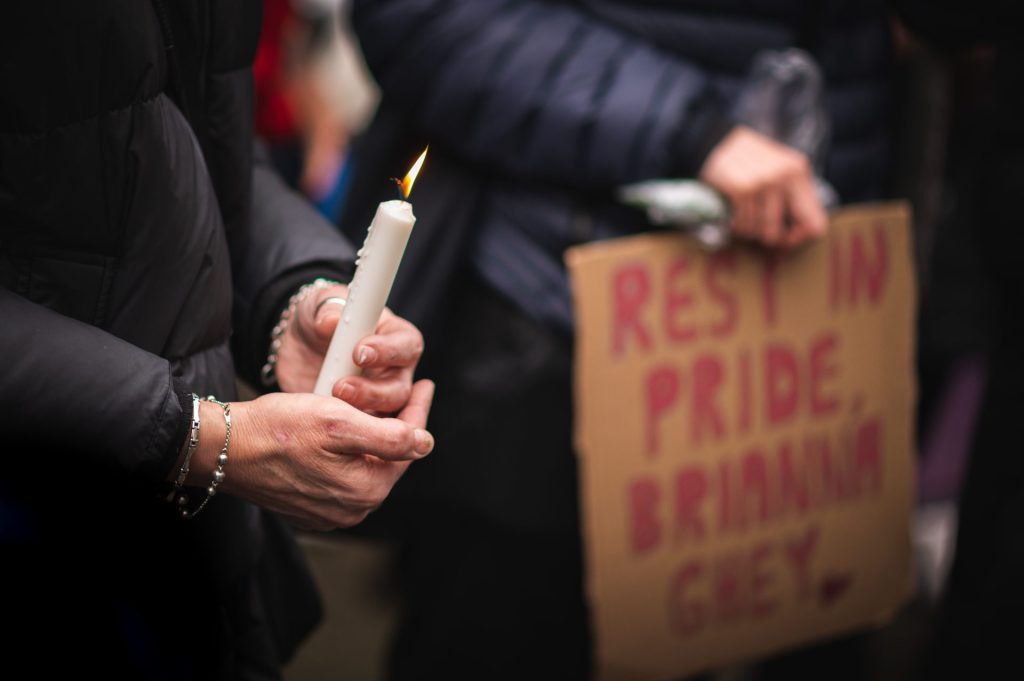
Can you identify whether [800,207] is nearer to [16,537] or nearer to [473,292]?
[473,292]

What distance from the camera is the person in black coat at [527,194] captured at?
4.44 ft

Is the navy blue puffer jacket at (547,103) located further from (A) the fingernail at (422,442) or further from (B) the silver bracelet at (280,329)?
(A) the fingernail at (422,442)

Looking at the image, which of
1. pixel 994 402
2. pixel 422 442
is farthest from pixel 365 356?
pixel 994 402

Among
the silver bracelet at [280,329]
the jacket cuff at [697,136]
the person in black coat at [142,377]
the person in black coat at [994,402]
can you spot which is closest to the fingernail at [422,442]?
the person in black coat at [142,377]

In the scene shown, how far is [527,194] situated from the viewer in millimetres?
1428

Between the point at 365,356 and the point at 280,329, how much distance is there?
0.23 meters

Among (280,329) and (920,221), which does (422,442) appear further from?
(920,221)

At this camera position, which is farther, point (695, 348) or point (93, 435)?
point (695, 348)

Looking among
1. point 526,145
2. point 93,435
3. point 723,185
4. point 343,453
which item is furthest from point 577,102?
point 93,435

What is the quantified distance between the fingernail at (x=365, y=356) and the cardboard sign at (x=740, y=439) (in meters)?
0.59

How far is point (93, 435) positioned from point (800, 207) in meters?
0.98

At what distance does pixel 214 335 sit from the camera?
87 centimetres

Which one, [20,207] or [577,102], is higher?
[20,207]

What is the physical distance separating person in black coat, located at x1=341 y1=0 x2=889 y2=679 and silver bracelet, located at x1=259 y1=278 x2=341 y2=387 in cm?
46
